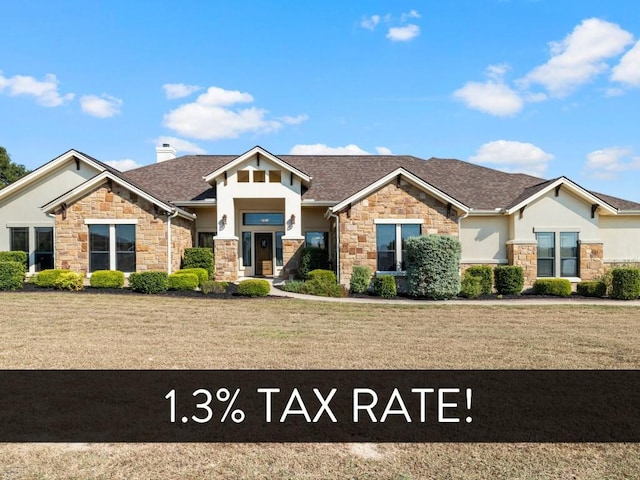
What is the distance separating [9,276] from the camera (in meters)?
16.8

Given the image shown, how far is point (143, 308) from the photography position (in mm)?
13680

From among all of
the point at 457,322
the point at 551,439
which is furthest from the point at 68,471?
the point at 457,322

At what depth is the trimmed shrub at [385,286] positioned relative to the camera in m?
16.9

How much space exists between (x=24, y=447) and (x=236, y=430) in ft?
6.49

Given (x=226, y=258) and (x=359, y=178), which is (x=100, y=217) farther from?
(x=359, y=178)

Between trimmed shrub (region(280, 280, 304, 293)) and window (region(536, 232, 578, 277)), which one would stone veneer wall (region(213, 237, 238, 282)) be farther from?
window (region(536, 232, 578, 277))

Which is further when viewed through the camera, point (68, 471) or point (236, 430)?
point (236, 430)

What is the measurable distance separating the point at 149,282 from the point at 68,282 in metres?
2.91

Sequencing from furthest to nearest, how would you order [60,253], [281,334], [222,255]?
[222,255] → [60,253] → [281,334]

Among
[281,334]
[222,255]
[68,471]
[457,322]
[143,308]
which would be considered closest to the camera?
[68,471]

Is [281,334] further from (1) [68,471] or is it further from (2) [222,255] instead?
(2) [222,255]

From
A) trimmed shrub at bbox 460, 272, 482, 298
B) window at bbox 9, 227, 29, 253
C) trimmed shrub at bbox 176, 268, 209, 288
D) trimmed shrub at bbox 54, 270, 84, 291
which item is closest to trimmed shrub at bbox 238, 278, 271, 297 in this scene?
trimmed shrub at bbox 176, 268, 209, 288

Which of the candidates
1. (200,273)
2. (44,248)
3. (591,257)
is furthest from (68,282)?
(591,257)

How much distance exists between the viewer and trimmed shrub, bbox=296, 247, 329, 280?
19.7 metres
